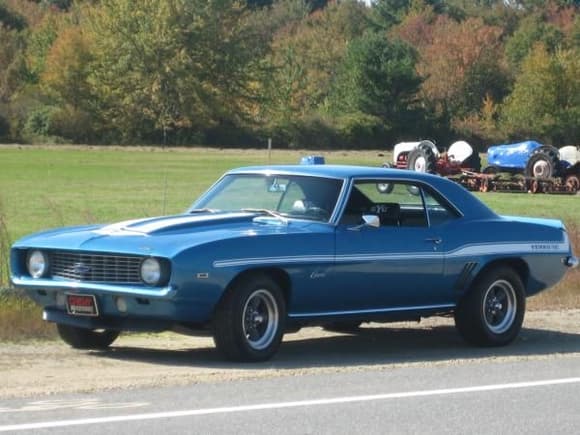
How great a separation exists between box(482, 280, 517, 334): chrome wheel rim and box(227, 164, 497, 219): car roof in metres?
0.67

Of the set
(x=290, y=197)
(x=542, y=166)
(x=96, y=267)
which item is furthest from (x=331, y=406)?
(x=542, y=166)

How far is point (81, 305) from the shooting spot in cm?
1077

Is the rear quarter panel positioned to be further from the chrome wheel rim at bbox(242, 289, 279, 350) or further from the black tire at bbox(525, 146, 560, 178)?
the black tire at bbox(525, 146, 560, 178)

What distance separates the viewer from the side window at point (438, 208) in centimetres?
1238

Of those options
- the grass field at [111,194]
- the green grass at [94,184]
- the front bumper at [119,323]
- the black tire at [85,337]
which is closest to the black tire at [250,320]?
the front bumper at [119,323]

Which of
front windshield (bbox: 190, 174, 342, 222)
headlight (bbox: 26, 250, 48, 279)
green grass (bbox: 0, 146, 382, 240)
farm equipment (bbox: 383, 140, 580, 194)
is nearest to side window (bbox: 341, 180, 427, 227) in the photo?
front windshield (bbox: 190, 174, 342, 222)

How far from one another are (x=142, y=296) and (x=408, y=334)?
3964mm

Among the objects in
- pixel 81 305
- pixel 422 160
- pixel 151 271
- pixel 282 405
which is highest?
pixel 422 160

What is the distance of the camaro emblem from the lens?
10789 mm

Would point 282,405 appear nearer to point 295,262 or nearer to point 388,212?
point 295,262

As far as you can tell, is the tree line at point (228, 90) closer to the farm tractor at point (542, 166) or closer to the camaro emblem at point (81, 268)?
the farm tractor at point (542, 166)

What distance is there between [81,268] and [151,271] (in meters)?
0.69

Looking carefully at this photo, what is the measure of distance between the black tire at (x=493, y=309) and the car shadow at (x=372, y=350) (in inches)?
5.1

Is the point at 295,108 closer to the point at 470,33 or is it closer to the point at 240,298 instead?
the point at 470,33
